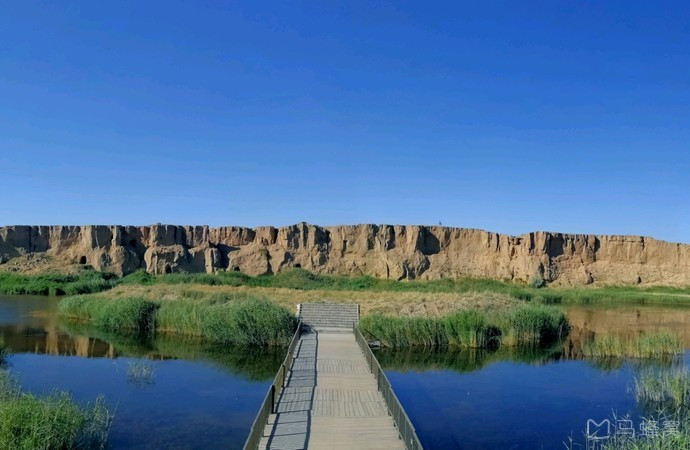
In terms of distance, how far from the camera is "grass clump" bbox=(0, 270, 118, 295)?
44281 mm

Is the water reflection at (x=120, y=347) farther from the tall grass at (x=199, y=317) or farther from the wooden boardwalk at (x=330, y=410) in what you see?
the wooden boardwalk at (x=330, y=410)

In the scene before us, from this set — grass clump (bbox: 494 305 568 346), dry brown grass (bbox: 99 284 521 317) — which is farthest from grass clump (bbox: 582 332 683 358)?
dry brown grass (bbox: 99 284 521 317)

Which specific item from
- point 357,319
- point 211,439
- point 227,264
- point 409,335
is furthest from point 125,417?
point 227,264

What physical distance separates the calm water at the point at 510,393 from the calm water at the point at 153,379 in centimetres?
426

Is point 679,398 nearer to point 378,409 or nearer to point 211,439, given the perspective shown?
point 378,409

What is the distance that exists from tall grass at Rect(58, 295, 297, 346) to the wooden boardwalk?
5.26 meters

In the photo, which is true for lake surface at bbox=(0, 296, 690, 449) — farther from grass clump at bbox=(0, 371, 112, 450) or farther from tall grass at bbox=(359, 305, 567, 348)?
tall grass at bbox=(359, 305, 567, 348)

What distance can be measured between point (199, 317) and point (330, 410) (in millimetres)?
15149

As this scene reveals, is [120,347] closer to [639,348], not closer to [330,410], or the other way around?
[330,410]

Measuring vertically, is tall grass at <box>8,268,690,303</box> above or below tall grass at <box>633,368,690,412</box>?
above

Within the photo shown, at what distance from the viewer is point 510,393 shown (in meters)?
16.0

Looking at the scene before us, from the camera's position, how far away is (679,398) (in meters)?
14.3

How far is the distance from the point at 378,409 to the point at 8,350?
14.7m

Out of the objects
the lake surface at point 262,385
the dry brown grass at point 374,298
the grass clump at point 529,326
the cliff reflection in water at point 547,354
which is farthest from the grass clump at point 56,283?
the grass clump at point 529,326
